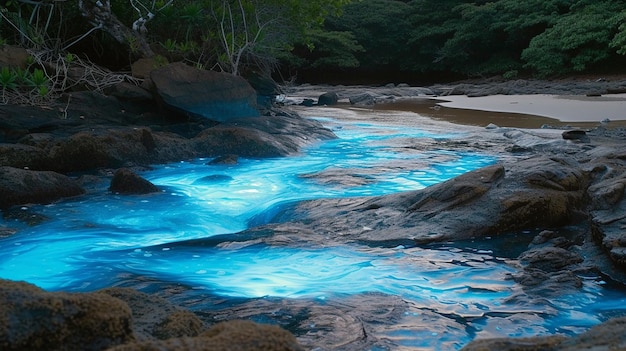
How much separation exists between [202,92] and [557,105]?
10.7 m

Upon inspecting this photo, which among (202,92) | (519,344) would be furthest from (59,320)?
(202,92)

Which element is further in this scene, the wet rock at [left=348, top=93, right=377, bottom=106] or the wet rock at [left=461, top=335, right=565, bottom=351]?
the wet rock at [left=348, top=93, right=377, bottom=106]

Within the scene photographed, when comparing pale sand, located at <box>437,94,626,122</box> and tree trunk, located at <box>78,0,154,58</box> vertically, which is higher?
tree trunk, located at <box>78,0,154,58</box>

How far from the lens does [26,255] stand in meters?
5.28

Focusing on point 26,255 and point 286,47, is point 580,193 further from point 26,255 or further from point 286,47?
point 286,47

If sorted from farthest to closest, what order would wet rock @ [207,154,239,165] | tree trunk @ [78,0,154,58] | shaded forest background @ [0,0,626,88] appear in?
shaded forest background @ [0,0,626,88], tree trunk @ [78,0,154,58], wet rock @ [207,154,239,165]

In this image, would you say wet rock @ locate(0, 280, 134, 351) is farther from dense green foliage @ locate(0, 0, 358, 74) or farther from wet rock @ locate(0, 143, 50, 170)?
dense green foliage @ locate(0, 0, 358, 74)

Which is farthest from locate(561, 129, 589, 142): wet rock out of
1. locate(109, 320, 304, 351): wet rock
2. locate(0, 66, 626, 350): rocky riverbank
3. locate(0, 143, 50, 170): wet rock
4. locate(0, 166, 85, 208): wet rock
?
locate(109, 320, 304, 351): wet rock

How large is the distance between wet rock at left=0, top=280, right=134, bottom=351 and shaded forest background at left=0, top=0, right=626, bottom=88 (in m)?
10.3

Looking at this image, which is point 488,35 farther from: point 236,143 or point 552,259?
point 552,259

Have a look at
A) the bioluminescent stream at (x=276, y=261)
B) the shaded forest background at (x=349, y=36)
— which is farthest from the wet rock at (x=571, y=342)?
the shaded forest background at (x=349, y=36)

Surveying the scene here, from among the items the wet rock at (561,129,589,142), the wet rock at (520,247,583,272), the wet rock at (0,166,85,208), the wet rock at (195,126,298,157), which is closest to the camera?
the wet rock at (520,247,583,272)

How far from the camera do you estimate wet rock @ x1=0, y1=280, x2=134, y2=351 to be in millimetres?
1752

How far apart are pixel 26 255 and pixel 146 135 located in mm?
4380
